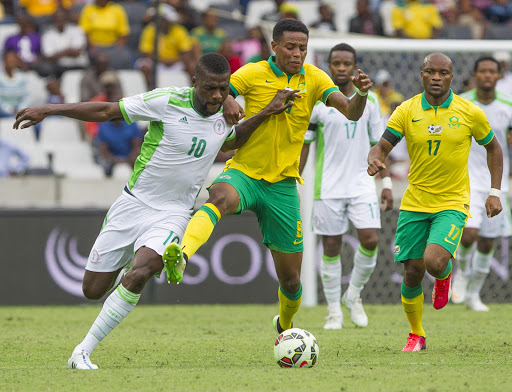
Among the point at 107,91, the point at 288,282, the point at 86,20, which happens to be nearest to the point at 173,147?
the point at 288,282

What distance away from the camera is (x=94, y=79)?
55.0 feet

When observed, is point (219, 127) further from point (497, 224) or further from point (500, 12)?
point (500, 12)

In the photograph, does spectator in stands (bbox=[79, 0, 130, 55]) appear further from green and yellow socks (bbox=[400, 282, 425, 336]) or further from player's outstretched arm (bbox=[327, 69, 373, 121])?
green and yellow socks (bbox=[400, 282, 425, 336])

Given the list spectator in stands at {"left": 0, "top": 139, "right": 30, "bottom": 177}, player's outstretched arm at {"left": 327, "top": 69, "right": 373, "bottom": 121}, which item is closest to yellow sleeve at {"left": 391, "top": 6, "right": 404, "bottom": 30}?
spectator in stands at {"left": 0, "top": 139, "right": 30, "bottom": 177}

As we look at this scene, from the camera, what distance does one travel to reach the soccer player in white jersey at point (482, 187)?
11266 mm

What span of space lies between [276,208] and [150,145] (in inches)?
45.3

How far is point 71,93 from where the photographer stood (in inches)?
684

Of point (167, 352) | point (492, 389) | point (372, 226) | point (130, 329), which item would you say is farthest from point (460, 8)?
point (492, 389)

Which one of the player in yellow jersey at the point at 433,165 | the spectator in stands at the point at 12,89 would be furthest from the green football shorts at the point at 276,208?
the spectator in stands at the point at 12,89

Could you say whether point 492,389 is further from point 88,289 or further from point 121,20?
point 121,20

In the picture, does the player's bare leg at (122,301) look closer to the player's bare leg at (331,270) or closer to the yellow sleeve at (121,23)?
the player's bare leg at (331,270)

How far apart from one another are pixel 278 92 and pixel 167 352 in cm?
239

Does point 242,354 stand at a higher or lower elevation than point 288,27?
lower

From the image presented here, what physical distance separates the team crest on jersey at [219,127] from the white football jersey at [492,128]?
4931 mm
